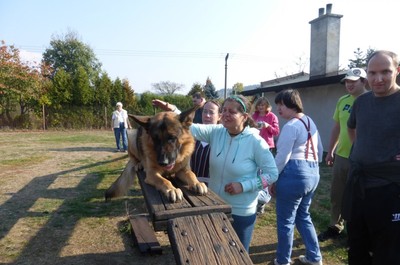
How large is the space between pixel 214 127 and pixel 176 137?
418 mm

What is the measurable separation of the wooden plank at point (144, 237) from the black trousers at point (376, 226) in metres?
2.53

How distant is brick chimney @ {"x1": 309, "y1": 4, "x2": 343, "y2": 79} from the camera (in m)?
14.7

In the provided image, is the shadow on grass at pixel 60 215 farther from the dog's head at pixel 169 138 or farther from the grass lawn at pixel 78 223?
the dog's head at pixel 169 138

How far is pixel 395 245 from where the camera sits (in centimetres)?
257

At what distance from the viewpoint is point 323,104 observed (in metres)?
13.3

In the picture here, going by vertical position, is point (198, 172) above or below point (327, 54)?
below

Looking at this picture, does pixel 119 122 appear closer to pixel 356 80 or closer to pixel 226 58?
pixel 356 80

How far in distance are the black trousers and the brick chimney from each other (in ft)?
44.0

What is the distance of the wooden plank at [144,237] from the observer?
164 inches

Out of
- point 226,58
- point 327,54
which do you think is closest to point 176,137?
point 327,54

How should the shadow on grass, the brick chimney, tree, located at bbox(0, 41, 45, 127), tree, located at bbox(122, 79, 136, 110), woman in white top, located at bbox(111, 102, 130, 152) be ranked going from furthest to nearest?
tree, located at bbox(122, 79, 136, 110), tree, located at bbox(0, 41, 45, 127), the brick chimney, woman in white top, located at bbox(111, 102, 130, 152), the shadow on grass

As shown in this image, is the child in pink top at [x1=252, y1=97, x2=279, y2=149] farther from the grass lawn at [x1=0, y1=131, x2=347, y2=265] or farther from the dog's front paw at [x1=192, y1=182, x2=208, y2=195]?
the dog's front paw at [x1=192, y1=182, x2=208, y2=195]

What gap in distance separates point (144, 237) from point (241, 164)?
7.69ft

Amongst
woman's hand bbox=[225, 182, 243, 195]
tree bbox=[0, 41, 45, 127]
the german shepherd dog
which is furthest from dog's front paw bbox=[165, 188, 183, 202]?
tree bbox=[0, 41, 45, 127]
